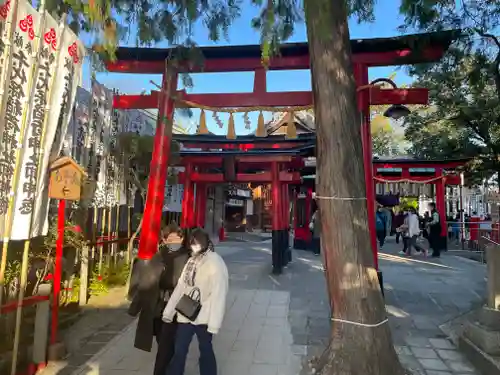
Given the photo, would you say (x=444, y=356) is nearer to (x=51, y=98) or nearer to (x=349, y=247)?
(x=349, y=247)

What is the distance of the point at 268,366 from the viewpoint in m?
4.47

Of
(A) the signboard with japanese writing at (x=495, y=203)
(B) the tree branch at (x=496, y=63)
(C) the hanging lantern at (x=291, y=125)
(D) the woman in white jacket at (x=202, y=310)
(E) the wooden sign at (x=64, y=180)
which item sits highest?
(B) the tree branch at (x=496, y=63)

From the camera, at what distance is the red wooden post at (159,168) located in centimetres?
673

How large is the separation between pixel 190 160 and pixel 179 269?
755 cm

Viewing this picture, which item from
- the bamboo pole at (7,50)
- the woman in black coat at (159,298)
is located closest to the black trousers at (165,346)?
the woman in black coat at (159,298)

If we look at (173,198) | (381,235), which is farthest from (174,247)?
(381,235)

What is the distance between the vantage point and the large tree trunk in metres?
3.85

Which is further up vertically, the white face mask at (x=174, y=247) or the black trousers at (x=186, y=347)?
the white face mask at (x=174, y=247)

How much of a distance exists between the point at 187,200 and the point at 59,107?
6.40 meters

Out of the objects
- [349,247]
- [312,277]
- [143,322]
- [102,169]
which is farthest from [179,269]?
[312,277]

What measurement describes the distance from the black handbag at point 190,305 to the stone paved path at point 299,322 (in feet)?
3.80

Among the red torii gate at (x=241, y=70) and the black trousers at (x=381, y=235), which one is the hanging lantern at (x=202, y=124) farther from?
the black trousers at (x=381, y=235)

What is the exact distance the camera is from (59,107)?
182 inches

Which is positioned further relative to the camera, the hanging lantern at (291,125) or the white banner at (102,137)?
the white banner at (102,137)
